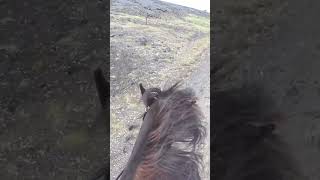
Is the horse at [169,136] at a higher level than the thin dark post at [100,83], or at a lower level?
lower

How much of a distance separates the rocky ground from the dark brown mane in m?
0.05

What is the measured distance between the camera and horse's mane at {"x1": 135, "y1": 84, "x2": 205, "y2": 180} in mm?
2482

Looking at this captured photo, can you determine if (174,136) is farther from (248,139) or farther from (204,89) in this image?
(248,139)

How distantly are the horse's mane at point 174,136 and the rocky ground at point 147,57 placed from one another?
0.05 m

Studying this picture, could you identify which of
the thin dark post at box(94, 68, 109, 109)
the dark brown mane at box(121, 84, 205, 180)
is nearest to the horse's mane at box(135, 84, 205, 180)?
the dark brown mane at box(121, 84, 205, 180)

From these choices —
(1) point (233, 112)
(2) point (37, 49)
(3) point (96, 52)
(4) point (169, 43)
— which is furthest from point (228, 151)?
(2) point (37, 49)

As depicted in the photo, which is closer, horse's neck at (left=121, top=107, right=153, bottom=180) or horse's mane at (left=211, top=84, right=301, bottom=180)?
horse's neck at (left=121, top=107, right=153, bottom=180)

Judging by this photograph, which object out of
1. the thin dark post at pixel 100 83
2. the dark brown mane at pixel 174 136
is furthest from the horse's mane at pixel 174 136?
the thin dark post at pixel 100 83

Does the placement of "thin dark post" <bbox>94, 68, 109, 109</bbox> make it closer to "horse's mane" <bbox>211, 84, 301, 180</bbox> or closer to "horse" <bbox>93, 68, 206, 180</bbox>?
"horse" <bbox>93, 68, 206, 180</bbox>

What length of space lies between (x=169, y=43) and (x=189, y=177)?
66cm

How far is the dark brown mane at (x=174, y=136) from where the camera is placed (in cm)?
248

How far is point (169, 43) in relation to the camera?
2.49 meters

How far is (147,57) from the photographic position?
8.07 feet

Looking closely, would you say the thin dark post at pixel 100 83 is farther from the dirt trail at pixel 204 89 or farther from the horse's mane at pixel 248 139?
the horse's mane at pixel 248 139
